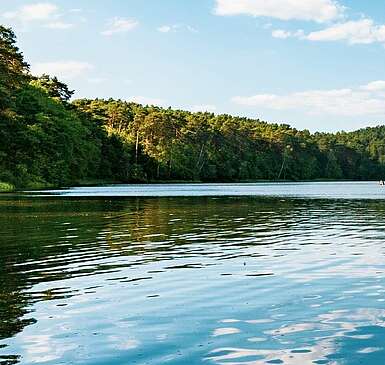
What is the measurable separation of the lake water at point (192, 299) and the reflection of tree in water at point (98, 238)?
85mm

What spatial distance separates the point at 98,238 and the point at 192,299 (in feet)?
52.2

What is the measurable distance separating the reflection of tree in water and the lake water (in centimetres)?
8

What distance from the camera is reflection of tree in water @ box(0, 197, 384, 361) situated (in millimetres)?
17859

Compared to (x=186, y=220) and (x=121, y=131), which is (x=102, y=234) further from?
(x=121, y=131)

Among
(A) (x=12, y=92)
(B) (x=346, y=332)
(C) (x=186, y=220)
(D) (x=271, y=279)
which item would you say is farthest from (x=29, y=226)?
(A) (x=12, y=92)

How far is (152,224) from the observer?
40094mm

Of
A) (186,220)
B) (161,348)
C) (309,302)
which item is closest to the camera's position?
(161,348)

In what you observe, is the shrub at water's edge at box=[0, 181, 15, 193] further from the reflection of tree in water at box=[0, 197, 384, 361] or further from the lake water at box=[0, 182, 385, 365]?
the lake water at box=[0, 182, 385, 365]

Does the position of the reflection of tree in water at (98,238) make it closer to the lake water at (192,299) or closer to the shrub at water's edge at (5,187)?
the lake water at (192,299)

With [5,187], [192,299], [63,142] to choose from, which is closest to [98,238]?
[192,299]

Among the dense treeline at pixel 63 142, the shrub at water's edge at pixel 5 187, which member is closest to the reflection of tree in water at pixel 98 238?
the shrub at water's edge at pixel 5 187

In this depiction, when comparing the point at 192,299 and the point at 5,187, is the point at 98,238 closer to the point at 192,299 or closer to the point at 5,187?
the point at 192,299

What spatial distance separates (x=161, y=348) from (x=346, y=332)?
3783mm

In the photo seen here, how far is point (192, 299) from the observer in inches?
623
